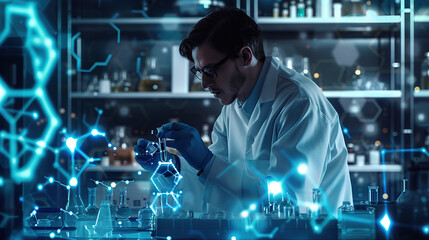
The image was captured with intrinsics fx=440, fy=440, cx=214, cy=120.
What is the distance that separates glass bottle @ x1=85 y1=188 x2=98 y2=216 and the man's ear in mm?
693

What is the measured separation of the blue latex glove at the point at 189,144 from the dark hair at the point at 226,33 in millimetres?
312

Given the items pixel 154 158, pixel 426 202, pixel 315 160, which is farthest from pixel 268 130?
pixel 426 202

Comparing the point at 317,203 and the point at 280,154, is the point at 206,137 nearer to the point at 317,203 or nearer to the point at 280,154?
the point at 280,154

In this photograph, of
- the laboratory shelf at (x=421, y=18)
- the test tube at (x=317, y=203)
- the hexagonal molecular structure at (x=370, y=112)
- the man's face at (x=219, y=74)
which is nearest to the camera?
the test tube at (x=317, y=203)

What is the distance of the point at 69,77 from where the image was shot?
8.96ft

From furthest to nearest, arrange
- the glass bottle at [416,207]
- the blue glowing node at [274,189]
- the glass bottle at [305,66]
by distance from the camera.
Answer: the glass bottle at [305,66] < the blue glowing node at [274,189] < the glass bottle at [416,207]

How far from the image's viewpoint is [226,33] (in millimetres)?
1512

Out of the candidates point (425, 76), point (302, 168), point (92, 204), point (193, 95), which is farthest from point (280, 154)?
point (425, 76)

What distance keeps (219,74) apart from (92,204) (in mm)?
614

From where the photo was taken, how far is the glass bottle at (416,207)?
0.85 m

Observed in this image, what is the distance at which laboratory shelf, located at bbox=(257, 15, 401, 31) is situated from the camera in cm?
268

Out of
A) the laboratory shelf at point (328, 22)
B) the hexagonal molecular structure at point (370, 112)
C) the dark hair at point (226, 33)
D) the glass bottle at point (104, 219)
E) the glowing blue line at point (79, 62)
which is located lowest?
the glass bottle at point (104, 219)

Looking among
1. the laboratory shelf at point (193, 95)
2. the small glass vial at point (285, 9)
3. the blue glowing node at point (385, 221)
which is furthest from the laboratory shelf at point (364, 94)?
the blue glowing node at point (385, 221)

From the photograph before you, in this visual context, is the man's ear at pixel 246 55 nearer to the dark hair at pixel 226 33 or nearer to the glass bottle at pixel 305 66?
the dark hair at pixel 226 33
